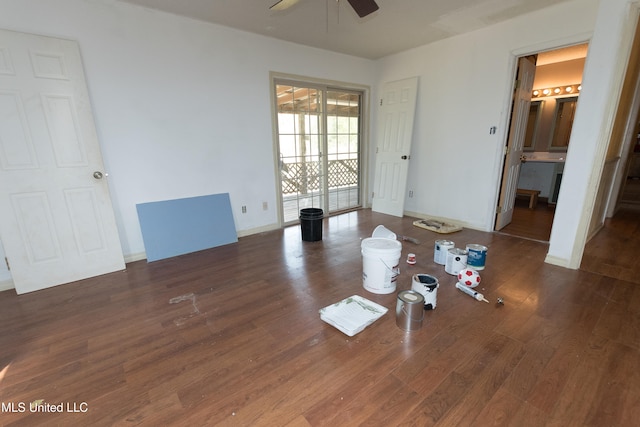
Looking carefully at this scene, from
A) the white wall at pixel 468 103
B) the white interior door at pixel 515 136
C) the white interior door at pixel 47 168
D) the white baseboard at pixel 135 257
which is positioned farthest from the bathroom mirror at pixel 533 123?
the white interior door at pixel 47 168

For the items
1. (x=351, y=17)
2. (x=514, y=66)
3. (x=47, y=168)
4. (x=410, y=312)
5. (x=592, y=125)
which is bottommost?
(x=410, y=312)

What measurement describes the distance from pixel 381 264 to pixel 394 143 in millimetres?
3002

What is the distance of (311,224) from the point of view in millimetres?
3551

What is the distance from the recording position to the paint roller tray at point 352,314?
1883 millimetres

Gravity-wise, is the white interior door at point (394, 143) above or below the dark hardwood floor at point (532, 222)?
above

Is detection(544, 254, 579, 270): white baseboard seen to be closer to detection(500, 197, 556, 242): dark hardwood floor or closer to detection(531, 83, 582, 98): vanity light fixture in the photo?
detection(500, 197, 556, 242): dark hardwood floor

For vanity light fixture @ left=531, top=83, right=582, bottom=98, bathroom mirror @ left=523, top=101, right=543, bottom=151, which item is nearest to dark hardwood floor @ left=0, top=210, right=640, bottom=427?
bathroom mirror @ left=523, top=101, right=543, bottom=151

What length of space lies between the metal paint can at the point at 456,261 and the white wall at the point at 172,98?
97.6 inches

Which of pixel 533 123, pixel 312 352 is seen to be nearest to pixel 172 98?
pixel 312 352

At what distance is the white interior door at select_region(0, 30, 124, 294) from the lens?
230 centimetres

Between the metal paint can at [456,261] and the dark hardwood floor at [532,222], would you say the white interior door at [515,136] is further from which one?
the metal paint can at [456,261]

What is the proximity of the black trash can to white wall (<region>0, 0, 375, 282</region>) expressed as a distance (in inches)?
29.4

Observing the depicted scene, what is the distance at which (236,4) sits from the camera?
2703 mm

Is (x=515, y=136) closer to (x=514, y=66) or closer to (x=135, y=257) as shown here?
(x=514, y=66)
